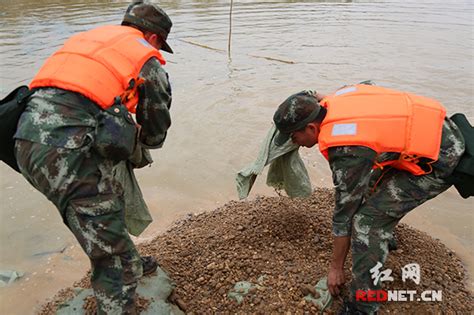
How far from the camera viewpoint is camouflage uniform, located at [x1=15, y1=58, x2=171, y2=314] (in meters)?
2.04

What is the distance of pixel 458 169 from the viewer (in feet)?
7.92

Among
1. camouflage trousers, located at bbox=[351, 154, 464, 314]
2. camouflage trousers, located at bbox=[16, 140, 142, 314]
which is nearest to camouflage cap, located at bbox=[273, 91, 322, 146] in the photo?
camouflage trousers, located at bbox=[351, 154, 464, 314]

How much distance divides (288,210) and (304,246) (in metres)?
0.43

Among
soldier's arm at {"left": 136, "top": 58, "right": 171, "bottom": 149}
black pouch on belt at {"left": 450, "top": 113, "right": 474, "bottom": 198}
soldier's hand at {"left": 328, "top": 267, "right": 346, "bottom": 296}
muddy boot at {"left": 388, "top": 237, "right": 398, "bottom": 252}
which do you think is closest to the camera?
soldier's arm at {"left": 136, "top": 58, "right": 171, "bottom": 149}

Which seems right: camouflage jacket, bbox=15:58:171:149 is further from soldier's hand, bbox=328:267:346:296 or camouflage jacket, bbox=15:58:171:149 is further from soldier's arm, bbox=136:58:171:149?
soldier's hand, bbox=328:267:346:296

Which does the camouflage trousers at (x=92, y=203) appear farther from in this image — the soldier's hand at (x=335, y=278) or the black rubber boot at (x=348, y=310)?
the black rubber boot at (x=348, y=310)

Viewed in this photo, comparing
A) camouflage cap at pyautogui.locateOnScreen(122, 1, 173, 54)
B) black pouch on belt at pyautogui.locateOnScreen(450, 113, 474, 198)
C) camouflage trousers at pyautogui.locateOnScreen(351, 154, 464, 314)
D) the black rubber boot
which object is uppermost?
camouflage cap at pyautogui.locateOnScreen(122, 1, 173, 54)

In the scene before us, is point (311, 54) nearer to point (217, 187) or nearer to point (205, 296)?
point (217, 187)

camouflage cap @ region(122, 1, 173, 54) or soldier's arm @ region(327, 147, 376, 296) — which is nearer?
soldier's arm @ region(327, 147, 376, 296)

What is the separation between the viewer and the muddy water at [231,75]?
153 inches

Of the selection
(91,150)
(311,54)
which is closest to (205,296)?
(91,150)

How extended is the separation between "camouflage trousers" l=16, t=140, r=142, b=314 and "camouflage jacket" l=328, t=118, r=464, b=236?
1.16 m

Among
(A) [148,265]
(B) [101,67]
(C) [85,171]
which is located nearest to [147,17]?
(B) [101,67]

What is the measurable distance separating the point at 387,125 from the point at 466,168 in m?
0.52
